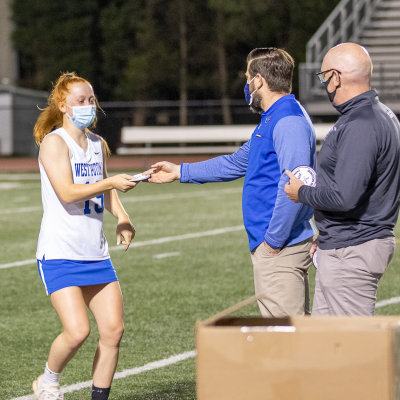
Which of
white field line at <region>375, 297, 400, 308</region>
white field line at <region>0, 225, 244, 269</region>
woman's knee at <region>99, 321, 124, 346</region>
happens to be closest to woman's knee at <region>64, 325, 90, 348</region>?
woman's knee at <region>99, 321, 124, 346</region>

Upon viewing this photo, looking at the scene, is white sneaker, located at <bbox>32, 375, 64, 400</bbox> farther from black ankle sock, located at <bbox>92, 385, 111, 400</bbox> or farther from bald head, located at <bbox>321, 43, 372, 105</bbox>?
bald head, located at <bbox>321, 43, 372, 105</bbox>

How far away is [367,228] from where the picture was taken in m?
4.53

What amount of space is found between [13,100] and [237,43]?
10694 millimetres

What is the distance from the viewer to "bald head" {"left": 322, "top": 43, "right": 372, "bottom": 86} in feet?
14.8

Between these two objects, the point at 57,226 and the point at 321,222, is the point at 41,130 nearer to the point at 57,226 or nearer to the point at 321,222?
the point at 57,226

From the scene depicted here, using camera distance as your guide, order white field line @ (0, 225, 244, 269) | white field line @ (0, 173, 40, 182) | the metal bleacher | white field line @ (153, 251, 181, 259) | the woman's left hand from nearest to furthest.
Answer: the woman's left hand < white field line @ (0, 225, 244, 269) < white field line @ (153, 251, 181, 259) < white field line @ (0, 173, 40, 182) < the metal bleacher

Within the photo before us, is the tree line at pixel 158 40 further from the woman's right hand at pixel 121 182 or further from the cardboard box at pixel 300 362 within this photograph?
the cardboard box at pixel 300 362

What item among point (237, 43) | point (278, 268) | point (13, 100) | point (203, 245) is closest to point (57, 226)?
point (278, 268)

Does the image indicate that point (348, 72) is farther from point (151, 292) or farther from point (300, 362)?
point (151, 292)

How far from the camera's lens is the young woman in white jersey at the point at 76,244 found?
5062 millimetres

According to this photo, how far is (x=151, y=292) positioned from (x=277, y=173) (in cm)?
447

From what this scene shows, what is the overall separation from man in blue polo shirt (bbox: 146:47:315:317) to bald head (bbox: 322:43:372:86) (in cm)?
58

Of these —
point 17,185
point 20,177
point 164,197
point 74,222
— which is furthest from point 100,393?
point 20,177

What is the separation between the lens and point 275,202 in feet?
16.6
